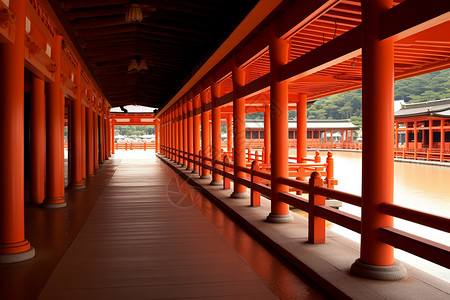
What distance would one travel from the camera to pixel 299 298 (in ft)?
10.7

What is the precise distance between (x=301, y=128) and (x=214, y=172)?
4.48 meters

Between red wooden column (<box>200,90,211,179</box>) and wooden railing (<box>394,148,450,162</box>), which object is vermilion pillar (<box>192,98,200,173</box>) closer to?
red wooden column (<box>200,90,211,179</box>)

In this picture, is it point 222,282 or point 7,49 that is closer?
point 222,282

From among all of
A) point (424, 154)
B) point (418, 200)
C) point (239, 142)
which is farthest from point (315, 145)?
point (239, 142)

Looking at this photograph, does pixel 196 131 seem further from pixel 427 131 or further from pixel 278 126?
pixel 427 131

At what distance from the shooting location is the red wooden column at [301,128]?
539 inches

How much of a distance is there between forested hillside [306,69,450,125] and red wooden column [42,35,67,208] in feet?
145

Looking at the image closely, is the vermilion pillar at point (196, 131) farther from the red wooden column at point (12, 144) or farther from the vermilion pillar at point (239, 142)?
the red wooden column at point (12, 144)

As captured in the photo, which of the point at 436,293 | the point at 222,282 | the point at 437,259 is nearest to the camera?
the point at 437,259

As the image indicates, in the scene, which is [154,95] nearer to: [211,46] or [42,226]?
[211,46]

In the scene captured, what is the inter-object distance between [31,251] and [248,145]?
118 feet

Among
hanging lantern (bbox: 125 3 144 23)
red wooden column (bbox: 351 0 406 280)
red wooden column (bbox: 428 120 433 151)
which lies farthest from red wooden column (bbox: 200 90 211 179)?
red wooden column (bbox: 428 120 433 151)

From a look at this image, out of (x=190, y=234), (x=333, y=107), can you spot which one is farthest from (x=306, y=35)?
(x=333, y=107)

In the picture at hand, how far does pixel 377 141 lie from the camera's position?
11.1 ft
